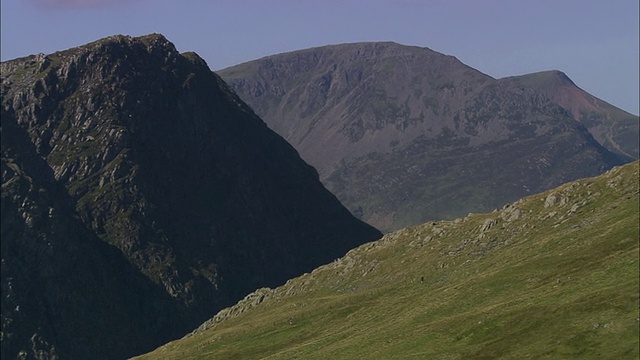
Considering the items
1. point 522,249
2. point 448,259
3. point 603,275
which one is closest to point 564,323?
point 603,275

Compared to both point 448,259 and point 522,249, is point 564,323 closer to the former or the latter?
point 522,249

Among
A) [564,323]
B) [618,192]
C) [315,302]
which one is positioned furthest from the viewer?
[315,302]

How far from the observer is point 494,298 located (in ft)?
394

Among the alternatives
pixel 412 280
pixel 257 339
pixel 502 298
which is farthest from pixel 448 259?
pixel 502 298

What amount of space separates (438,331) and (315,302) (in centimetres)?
7802

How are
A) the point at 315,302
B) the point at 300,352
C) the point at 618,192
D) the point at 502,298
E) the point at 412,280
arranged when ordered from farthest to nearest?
the point at 315,302 < the point at 412,280 < the point at 618,192 < the point at 300,352 < the point at 502,298

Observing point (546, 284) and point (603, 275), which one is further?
point (546, 284)

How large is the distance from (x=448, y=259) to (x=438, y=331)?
195ft

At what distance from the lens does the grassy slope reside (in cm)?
9069

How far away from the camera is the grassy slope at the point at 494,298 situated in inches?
3570

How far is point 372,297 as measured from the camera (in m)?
169

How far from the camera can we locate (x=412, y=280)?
551 feet

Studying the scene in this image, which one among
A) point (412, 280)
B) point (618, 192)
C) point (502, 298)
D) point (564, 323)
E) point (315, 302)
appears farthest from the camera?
point (315, 302)

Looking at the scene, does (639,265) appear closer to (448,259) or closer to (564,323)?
(564,323)
